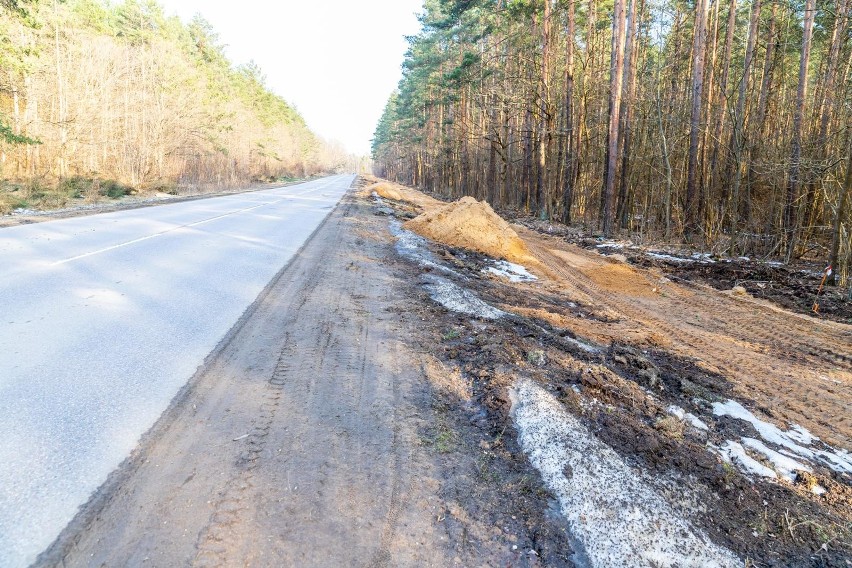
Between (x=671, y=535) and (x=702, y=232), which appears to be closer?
(x=671, y=535)

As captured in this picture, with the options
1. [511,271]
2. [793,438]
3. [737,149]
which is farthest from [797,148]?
[793,438]

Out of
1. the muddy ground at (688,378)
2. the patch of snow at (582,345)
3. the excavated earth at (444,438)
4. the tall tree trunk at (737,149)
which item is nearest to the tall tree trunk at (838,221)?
the muddy ground at (688,378)

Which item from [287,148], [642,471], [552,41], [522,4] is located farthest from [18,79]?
[287,148]

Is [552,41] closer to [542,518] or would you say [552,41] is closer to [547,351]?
[547,351]

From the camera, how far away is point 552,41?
894 inches

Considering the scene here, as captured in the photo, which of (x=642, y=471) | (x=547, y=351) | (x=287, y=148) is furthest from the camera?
(x=287, y=148)

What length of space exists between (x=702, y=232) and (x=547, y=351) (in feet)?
36.2

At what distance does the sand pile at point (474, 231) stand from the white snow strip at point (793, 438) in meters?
7.68

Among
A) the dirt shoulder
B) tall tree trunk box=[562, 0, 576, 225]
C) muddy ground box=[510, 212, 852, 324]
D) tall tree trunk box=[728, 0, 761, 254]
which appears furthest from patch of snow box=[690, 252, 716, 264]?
the dirt shoulder

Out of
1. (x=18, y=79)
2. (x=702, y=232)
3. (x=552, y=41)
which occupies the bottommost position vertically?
(x=702, y=232)

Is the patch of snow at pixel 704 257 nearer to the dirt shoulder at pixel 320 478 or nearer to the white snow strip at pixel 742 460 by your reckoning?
the white snow strip at pixel 742 460

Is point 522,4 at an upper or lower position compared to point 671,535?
upper

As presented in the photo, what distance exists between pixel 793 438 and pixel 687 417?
0.86m

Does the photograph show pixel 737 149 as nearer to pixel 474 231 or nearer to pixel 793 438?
pixel 474 231
